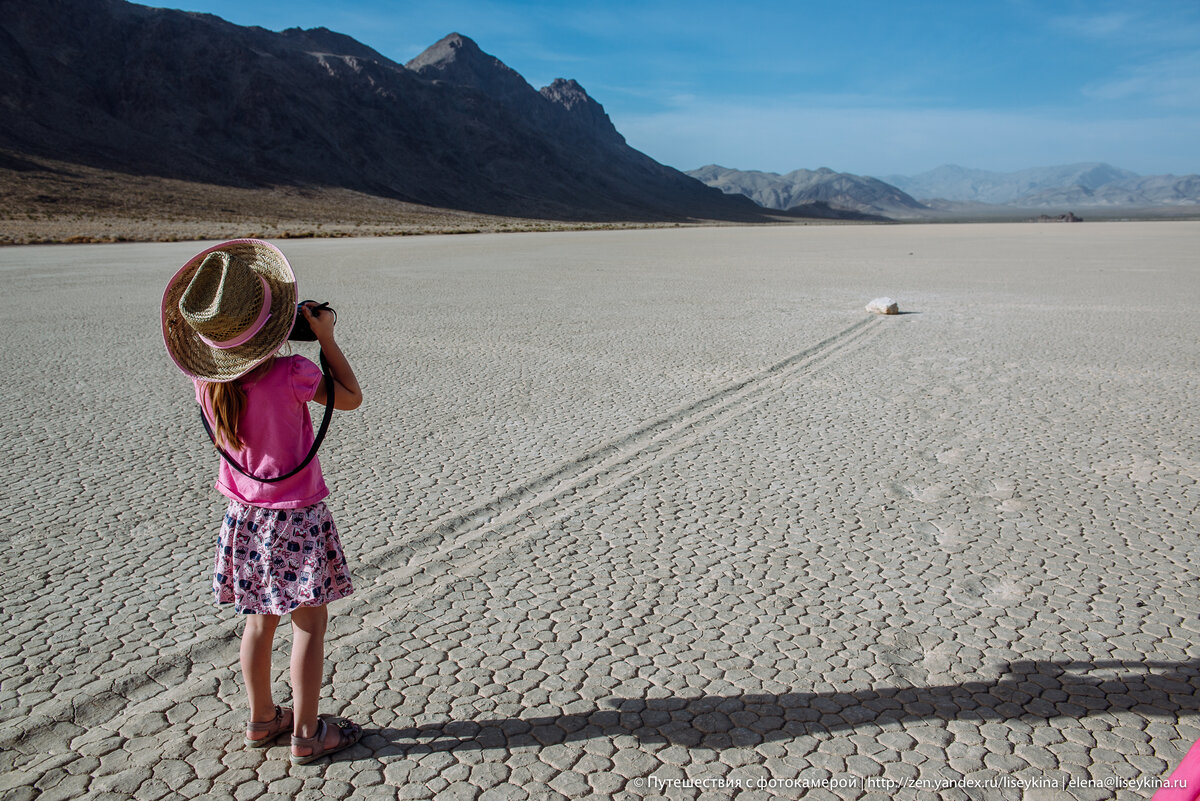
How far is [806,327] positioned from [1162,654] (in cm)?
842

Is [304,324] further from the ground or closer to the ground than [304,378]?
further from the ground

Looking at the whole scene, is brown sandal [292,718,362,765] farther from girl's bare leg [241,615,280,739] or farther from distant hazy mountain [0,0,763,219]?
distant hazy mountain [0,0,763,219]

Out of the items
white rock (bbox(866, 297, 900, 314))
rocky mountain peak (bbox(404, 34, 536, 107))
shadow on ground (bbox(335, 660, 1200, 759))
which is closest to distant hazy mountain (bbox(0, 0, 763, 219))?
rocky mountain peak (bbox(404, 34, 536, 107))

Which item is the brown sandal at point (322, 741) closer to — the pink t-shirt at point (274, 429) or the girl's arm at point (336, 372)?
the pink t-shirt at point (274, 429)

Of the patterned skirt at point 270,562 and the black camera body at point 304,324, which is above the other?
the black camera body at point 304,324

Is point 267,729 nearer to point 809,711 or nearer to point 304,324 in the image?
point 304,324

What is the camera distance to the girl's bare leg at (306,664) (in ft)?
8.85

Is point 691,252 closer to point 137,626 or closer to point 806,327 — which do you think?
point 806,327

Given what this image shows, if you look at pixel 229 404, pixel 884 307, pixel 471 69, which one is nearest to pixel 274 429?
pixel 229 404

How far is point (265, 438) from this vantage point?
264cm

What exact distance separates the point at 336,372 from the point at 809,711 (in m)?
1.88

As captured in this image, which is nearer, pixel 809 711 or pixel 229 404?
pixel 229 404

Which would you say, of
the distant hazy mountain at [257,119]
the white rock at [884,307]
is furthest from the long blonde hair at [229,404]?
the distant hazy mountain at [257,119]

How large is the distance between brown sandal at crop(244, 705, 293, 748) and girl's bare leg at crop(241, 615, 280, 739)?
0.12 ft
